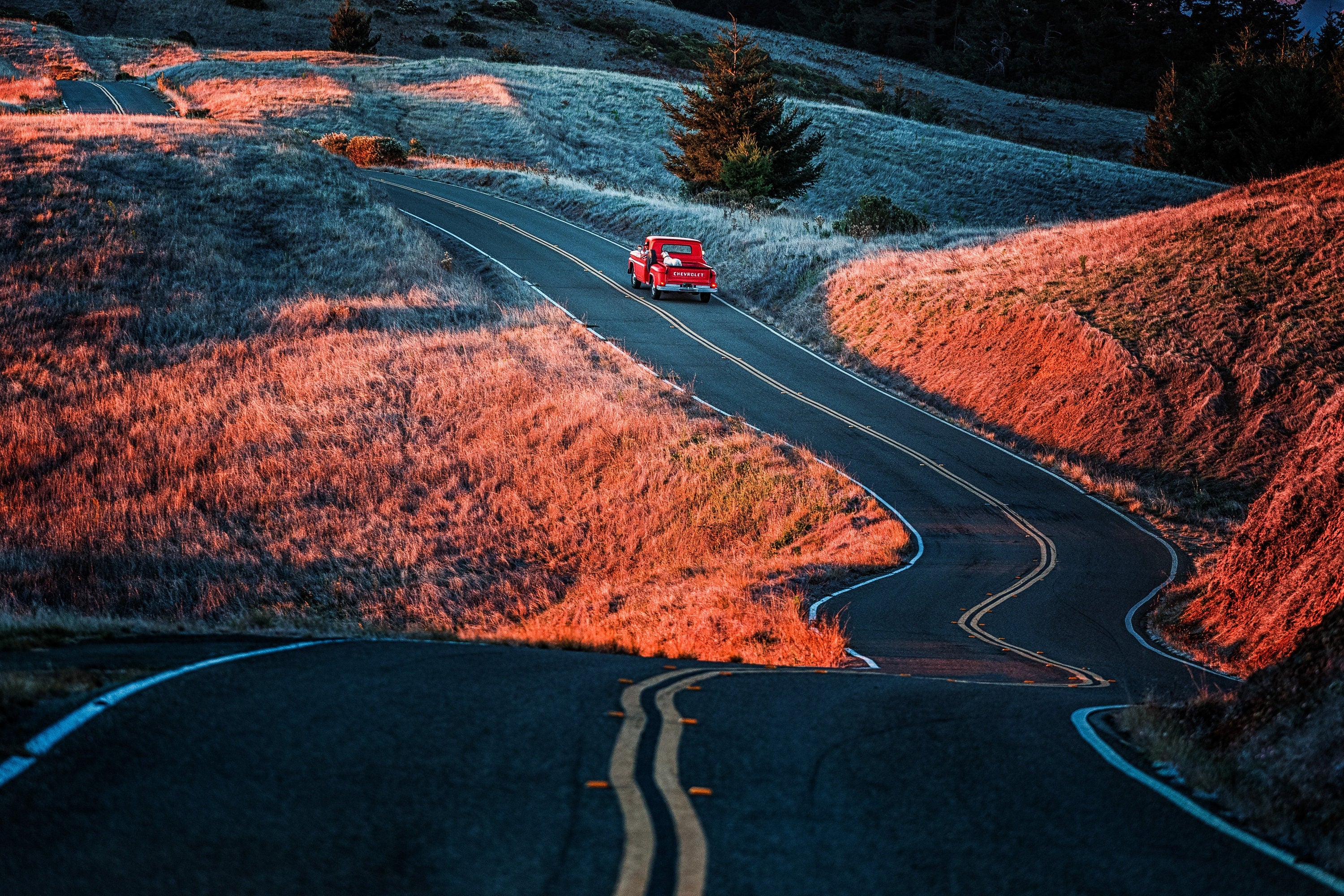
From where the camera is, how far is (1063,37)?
9200cm

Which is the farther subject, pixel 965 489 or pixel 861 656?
pixel 965 489

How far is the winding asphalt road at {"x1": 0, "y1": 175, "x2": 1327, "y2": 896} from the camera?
3.60 meters

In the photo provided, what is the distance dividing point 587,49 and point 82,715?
9011 cm

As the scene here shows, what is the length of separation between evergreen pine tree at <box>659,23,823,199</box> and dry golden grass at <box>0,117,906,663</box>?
18964mm

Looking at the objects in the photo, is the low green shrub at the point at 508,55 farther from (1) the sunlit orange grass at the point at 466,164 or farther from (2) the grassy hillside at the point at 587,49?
(1) the sunlit orange grass at the point at 466,164

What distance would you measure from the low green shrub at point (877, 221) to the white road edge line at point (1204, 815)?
31980 millimetres

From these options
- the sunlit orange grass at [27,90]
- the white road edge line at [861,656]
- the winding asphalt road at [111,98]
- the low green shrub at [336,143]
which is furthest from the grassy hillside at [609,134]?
the white road edge line at [861,656]

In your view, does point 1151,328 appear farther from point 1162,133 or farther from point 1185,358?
point 1162,133

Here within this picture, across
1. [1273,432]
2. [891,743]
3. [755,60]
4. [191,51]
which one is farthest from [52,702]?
[191,51]

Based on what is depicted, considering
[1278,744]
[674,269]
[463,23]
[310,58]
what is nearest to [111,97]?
[310,58]

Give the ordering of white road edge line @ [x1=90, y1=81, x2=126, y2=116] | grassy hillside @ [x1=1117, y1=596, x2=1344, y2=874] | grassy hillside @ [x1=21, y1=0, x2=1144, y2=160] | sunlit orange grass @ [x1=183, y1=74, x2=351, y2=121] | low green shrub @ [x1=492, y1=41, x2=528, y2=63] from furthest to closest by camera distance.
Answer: low green shrub @ [x1=492, y1=41, x2=528, y2=63] → grassy hillside @ [x1=21, y1=0, x2=1144, y2=160] → sunlit orange grass @ [x1=183, y1=74, x2=351, y2=121] → white road edge line @ [x1=90, y1=81, x2=126, y2=116] → grassy hillside @ [x1=1117, y1=596, x2=1344, y2=874]

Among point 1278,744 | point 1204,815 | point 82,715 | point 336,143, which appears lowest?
point 82,715

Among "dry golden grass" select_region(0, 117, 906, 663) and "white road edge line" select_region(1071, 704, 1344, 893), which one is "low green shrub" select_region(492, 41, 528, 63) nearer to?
"dry golden grass" select_region(0, 117, 906, 663)

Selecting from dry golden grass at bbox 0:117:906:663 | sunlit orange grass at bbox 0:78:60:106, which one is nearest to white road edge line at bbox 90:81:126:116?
sunlit orange grass at bbox 0:78:60:106
